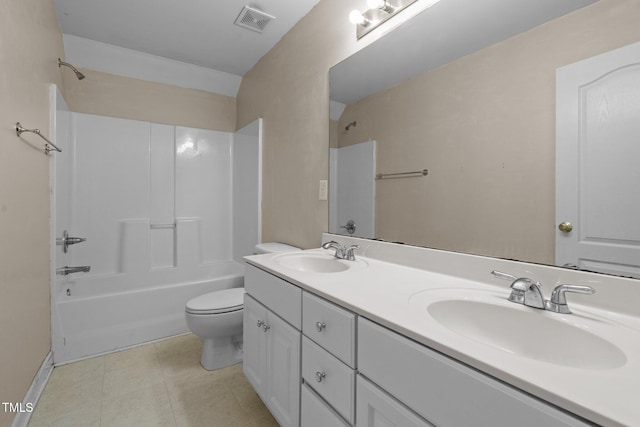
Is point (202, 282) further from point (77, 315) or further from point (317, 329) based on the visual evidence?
point (317, 329)

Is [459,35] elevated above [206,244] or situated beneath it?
elevated above

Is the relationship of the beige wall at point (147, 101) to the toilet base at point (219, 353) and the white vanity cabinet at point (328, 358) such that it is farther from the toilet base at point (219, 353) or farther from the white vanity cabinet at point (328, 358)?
the white vanity cabinet at point (328, 358)

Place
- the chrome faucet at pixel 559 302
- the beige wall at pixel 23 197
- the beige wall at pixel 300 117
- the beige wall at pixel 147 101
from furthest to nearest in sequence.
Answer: the beige wall at pixel 147 101, the beige wall at pixel 300 117, the beige wall at pixel 23 197, the chrome faucet at pixel 559 302

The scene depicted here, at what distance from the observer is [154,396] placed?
161cm

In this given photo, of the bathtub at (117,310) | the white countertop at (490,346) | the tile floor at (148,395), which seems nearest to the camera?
the white countertop at (490,346)

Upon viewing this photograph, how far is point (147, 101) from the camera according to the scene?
264 cm

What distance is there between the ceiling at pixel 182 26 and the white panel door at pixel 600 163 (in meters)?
Answer: 1.63

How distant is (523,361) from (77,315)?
8.67 feet

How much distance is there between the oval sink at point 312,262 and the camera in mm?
1479

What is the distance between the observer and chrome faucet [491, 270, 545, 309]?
78 cm

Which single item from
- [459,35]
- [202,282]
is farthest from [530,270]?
[202,282]

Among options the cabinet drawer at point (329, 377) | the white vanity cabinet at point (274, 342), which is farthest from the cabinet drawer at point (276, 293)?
the cabinet drawer at point (329, 377)

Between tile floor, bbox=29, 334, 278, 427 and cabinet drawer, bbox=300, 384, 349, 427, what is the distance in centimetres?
53

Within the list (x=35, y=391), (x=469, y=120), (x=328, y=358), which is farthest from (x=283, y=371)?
(x=35, y=391)
